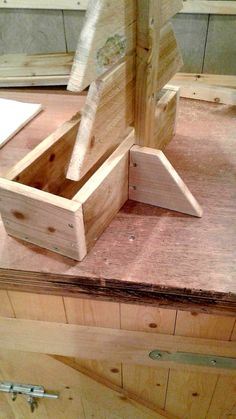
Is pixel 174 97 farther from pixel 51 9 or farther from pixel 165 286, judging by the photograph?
pixel 51 9

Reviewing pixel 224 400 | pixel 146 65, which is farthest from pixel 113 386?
pixel 146 65

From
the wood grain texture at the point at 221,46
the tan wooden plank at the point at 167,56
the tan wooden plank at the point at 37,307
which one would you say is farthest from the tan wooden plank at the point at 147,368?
the wood grain texture at the point at 221,46

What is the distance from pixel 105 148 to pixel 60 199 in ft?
0.31

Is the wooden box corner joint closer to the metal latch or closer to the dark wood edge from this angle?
the dark wood edge

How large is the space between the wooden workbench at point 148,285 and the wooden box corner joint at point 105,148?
3 cm

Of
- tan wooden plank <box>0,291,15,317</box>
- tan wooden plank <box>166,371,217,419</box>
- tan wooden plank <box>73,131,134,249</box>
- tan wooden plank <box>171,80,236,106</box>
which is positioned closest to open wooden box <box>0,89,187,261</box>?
tan wooden plank <box>73,131,134,249</box>

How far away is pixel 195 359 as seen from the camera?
642 mm

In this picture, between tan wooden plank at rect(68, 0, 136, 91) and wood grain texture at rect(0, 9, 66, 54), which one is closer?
tan wooden plank at rect(68, 0, 136, 91)

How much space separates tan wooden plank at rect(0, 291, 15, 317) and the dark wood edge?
7 cm

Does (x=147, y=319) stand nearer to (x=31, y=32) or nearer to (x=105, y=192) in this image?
(x=105, y=192)

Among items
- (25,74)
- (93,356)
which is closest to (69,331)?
(93,356)

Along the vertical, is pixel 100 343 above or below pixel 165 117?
below

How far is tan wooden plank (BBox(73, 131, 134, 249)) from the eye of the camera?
47cm

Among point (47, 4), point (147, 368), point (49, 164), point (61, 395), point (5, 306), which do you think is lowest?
point (61, 395)
